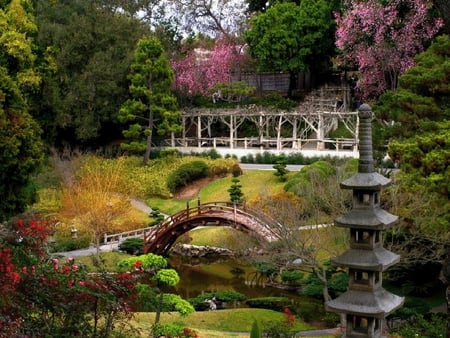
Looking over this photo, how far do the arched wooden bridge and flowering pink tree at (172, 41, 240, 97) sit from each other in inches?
621

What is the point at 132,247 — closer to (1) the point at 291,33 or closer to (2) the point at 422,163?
(2) the point at 422,163

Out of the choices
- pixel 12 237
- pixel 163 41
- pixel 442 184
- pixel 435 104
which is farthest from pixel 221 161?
pixel 12 237

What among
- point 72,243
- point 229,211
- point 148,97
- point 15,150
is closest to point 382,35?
point 148,97

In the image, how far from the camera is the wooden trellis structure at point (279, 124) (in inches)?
1391

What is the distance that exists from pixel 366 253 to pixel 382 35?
24.4 meters

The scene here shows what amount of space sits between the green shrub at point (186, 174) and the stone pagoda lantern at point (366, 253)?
22.5 m

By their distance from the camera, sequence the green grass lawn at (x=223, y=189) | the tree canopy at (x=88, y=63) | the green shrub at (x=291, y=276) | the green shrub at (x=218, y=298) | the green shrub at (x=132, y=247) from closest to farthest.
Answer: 1. the green shrub at (x=218, y=298)
2. the green shrub at (x=291, y=276)
3. the green shrub at (x=132, y=247)
4. the green grass lawn at (x=223, y=189)
5. the tree canopy at (x=88, y=63)

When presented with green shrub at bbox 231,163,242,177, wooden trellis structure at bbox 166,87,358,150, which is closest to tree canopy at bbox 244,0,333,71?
wooden trellis structure at bbox 166,87,358,150

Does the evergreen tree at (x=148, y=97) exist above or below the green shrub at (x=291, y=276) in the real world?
above

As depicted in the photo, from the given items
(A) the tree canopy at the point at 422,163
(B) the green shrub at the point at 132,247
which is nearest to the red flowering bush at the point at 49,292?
(A) the tree canopy at the point at 422,163

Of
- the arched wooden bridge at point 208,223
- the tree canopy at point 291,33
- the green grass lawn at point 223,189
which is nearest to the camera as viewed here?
the arched wooden bridge at point 208,223

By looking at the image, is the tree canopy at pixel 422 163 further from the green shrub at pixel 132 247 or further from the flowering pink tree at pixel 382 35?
the flowering pink tree at pixel 382 35

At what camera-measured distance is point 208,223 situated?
78.4ft

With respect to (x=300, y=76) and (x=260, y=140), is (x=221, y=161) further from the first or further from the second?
(x=300, y=76)
